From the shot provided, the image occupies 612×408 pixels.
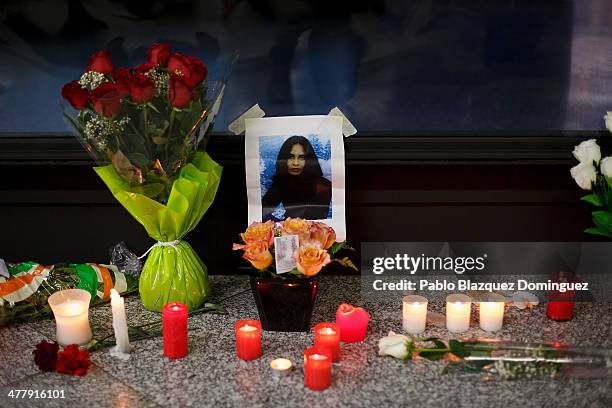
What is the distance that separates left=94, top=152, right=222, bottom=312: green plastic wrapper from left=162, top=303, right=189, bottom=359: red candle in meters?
0.17

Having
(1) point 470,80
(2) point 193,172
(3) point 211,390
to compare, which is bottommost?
(3) point 211,390

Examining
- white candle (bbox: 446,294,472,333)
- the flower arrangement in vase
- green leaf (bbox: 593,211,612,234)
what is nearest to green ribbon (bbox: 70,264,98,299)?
the flower arrangement in vase

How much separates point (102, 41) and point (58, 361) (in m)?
0.73

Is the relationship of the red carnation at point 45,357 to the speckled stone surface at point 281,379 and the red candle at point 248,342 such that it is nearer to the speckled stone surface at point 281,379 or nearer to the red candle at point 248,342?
the speckled stone surface at point 281,379

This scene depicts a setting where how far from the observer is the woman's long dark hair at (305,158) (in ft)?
5.10

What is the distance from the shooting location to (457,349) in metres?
1.24

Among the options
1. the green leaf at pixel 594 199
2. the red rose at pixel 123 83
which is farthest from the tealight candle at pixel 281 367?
the green leaf at pixel 594 199

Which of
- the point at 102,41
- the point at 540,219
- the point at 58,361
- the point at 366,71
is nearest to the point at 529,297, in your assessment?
the point at 540,219

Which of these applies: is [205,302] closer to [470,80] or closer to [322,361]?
[322,361]

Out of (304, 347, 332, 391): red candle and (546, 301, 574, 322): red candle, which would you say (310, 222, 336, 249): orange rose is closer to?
(304, 347, 332, 391): red candle

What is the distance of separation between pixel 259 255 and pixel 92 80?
1.49 feet

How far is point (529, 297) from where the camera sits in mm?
1480

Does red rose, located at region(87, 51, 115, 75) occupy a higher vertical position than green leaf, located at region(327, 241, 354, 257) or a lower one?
higher

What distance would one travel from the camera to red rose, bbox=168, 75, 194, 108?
131 centimetres
